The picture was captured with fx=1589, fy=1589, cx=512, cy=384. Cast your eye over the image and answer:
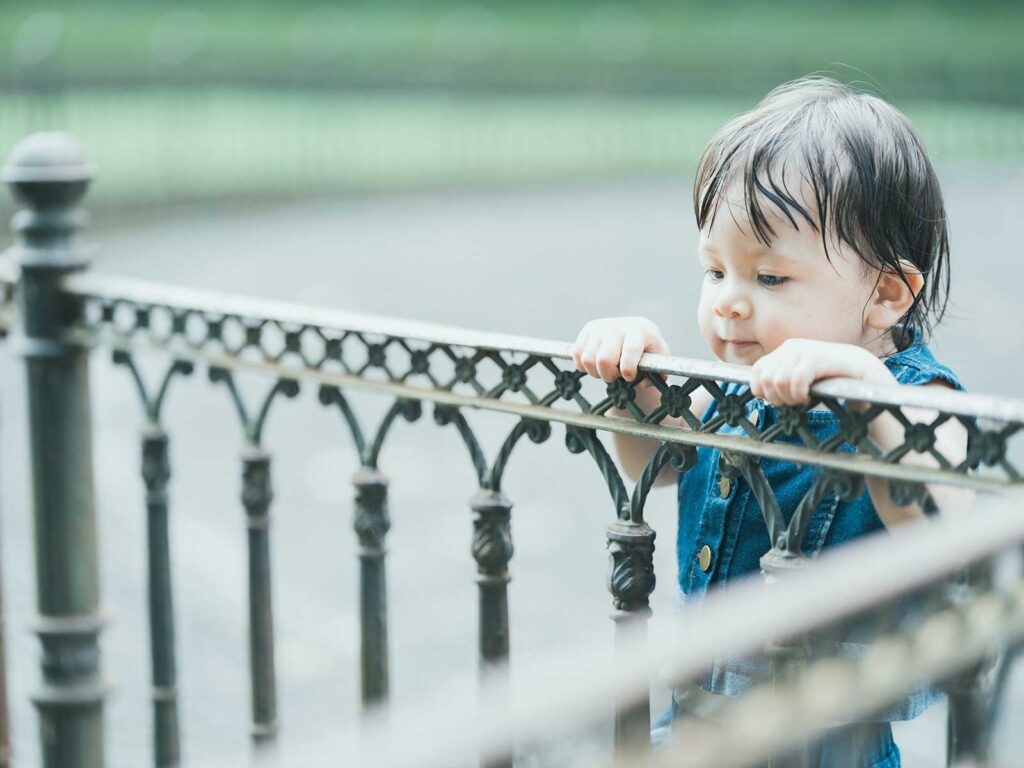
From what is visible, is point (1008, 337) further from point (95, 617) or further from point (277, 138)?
point (277, 138)

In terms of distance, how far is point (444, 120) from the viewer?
18.0 meters

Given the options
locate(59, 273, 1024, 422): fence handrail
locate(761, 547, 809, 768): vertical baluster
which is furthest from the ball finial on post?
locate(761, 547, 809, 768): vertical baluster

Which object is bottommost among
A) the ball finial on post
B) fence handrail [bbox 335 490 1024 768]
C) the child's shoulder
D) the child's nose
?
fence handrail [bbox 335 490 1024 768]

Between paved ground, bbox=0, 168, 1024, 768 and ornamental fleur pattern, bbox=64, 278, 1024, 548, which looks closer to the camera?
ornamental fleur pattern, bbox=64, 278, 1024, 548

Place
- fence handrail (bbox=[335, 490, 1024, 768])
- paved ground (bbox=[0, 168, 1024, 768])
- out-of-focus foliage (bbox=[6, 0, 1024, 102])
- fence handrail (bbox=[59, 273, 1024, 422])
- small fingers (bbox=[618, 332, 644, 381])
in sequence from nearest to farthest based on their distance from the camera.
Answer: fence handrail (bbox=[335, 490, 1024, 768])
fence handrail (bbox=[59, 273, 1024, 422])
small fingers (bbox=[618, 332, 644, 381])
paved ground (bbox=[0, 168, 1024, 768])
out-of-focus foliage (bbox=[6, 0, 1024, 102])

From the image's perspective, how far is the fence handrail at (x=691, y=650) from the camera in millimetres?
1139

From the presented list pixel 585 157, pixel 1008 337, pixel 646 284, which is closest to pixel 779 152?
pixel 1008 337

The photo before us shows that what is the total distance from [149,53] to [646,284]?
746 centimetres

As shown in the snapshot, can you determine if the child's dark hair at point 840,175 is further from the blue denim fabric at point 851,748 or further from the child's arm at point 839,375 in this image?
the blue denim fabric at point 851,748

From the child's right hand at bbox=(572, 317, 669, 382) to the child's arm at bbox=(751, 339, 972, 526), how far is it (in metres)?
0.20

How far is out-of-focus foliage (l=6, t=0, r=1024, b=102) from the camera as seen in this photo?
16672mm

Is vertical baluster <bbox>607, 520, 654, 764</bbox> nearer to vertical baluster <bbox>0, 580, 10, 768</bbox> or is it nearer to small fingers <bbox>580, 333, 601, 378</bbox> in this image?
small fingers <bbox>580, 333, 601, 378</bbox>

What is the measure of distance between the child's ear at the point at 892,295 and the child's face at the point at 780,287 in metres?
0.03

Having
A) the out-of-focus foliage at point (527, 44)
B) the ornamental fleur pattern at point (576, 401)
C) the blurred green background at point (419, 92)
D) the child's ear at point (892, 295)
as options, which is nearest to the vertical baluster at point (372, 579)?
the ornamental fleur pattern at point (576, 401)
